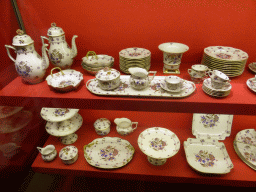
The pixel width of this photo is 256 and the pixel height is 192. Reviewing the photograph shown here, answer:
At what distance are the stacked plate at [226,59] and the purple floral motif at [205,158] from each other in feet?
1.95

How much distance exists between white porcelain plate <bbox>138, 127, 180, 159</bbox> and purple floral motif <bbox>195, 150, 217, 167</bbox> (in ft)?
0.57

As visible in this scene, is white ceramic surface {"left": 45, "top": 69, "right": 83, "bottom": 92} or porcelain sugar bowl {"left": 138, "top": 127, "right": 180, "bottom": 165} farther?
porcelain sugar bowl {"left": 138, "top": 127, "right": 180, "bottom": 165}

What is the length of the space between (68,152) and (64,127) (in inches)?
8.3

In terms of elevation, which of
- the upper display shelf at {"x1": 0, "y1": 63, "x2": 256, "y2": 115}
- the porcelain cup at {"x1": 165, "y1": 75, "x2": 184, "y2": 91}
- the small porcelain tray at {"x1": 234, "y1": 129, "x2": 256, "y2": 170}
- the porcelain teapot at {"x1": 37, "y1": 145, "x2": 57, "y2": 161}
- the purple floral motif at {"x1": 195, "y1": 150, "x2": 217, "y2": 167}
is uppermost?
the porcelain cup at {"x1": 165, "y1": 75, "x2": 184, "y2": 91}

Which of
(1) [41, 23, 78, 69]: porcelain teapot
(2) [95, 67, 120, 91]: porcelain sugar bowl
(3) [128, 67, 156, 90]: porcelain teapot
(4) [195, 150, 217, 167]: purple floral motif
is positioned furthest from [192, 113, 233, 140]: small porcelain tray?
(1) [41, 23, 78, 69]: porcelain teapot

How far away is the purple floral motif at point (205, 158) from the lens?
1410mm

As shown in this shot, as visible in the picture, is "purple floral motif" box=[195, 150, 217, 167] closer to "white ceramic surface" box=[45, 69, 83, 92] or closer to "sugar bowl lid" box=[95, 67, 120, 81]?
"sugar bowl lid" box=[95, 67, 120, 81]

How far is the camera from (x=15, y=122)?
62.2 inches

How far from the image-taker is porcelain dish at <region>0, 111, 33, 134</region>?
4.92 feet

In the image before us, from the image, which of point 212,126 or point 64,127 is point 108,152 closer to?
point 64,127

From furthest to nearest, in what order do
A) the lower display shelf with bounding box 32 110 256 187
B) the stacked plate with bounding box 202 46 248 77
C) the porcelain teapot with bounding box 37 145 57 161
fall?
1. the porcelain teapot with bounding box 37 145 57 161
2. the lower display shelf with bounding box 32 110 256 187
3. the stacked plate with bounding box 202 46 248 77

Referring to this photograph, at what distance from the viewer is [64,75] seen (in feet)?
4.21

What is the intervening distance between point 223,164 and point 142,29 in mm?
1059

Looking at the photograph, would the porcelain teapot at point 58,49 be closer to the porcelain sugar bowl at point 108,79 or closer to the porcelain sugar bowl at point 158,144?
the porcelain sugar bowl at point 108,79
